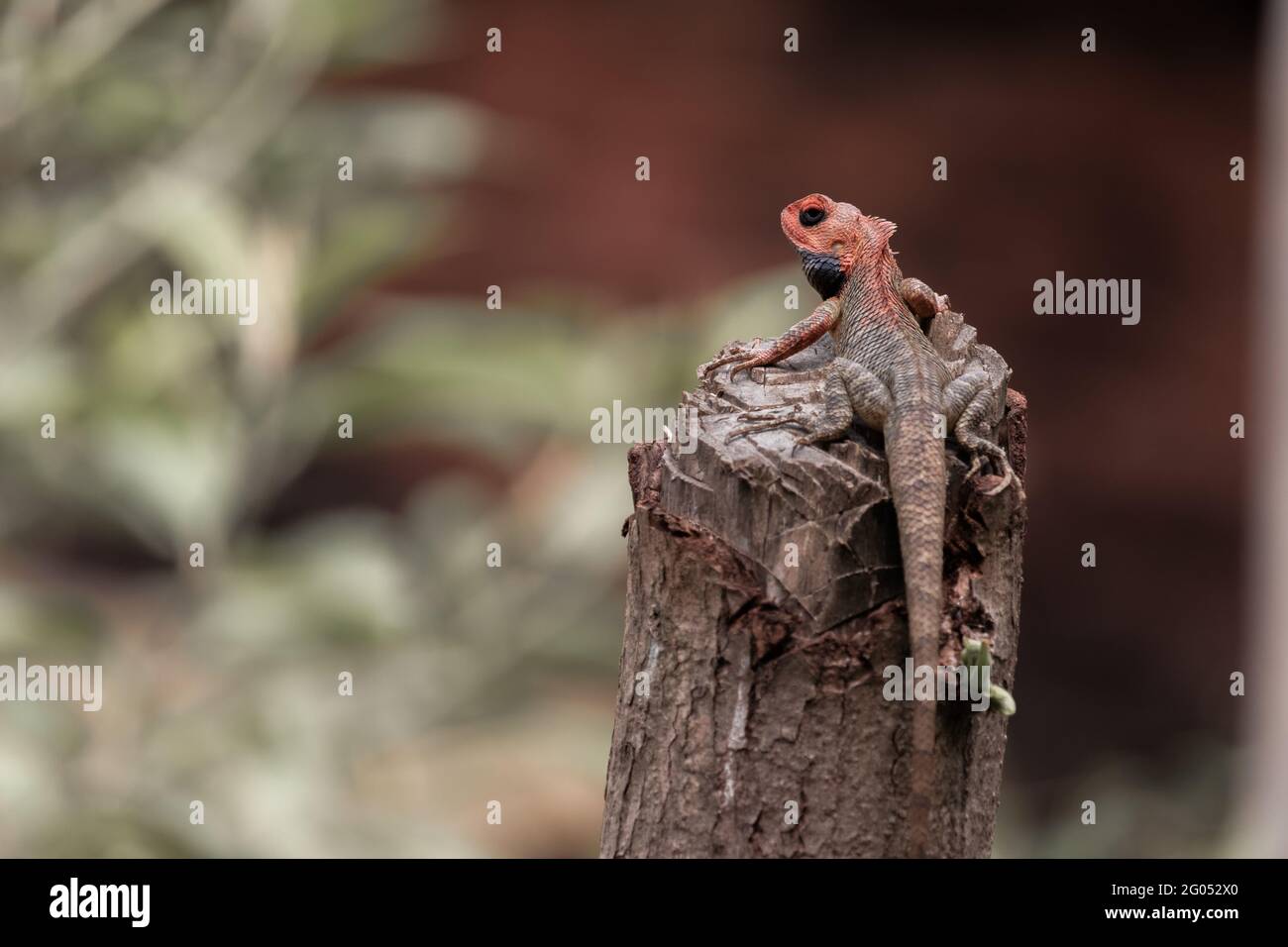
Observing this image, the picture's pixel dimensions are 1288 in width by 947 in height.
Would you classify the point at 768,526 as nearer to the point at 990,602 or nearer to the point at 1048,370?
the point at 990,602

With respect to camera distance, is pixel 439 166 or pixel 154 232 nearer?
pixel 154 232

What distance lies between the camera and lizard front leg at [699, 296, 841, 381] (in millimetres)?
2410

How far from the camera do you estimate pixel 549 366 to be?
431cm

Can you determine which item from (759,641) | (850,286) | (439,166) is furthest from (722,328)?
(759,641)

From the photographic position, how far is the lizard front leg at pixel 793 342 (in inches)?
94.9

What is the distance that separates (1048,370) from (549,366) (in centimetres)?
419

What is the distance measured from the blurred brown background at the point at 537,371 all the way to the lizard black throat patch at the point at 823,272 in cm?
99

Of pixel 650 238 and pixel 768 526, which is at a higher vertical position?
pixel 650 238

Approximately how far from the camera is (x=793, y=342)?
8.05ft
